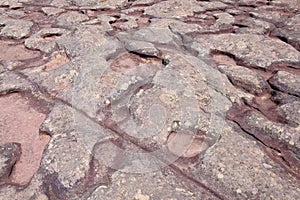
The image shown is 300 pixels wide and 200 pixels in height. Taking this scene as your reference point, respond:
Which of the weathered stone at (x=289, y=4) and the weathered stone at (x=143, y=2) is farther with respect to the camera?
the weathered stone at (x=143, y=2)

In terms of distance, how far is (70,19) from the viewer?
264cm

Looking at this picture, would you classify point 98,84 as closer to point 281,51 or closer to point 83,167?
point 83,167

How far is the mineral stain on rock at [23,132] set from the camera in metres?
1.30

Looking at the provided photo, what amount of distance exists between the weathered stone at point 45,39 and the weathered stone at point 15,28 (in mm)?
116

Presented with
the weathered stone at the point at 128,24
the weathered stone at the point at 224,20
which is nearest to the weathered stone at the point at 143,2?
the weathered stone at the point at 128,24

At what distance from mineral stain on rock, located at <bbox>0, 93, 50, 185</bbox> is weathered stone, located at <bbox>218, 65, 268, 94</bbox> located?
102 centimetres

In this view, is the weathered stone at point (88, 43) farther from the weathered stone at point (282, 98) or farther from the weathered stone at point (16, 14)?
the weathered stone at point (282, 98)

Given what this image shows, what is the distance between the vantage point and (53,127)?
146 cm

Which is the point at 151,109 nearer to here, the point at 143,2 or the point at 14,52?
the point at 14,52

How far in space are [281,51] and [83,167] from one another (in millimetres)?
1462

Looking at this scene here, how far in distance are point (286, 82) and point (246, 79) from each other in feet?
0.70

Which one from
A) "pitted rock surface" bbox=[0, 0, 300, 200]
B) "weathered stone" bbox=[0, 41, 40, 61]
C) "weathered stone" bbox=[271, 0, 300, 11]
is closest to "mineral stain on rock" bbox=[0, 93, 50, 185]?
"pitted rock surface" bbox=[0, 0, 300, 200]

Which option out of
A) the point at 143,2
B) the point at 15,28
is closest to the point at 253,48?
the point at 143,2

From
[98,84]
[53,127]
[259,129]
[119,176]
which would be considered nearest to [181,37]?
[98,84]
